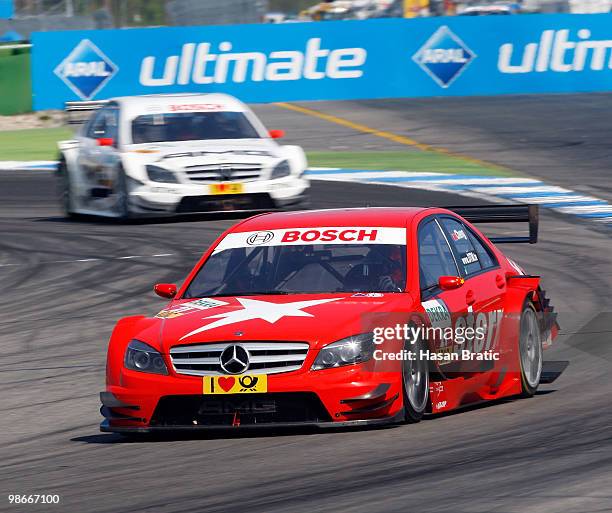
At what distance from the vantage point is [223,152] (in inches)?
697

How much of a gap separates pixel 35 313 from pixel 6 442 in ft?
14.7

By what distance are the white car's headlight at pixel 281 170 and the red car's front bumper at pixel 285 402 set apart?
10.1 meters

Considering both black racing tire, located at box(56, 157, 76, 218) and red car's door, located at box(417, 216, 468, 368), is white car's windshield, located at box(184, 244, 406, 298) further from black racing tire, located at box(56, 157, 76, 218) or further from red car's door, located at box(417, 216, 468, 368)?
black racing tire, located at box(56, 157, 76, 218)

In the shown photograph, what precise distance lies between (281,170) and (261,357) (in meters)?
10.2

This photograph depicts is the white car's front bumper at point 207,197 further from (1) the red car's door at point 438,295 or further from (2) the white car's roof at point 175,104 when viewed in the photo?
(1) the red car's door at point 438,295

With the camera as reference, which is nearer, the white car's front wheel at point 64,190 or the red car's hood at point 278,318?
the red car's hood at point 278,318

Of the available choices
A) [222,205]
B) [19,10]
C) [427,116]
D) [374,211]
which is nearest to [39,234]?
[222,205]

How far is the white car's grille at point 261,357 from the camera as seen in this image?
764 cm

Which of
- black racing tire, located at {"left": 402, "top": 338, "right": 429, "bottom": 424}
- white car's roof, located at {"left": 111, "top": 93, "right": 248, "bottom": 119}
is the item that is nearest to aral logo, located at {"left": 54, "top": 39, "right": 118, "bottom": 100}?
white car's roof, located at {"left": 111, "top": 93, "right": 248, "bottom": 119}

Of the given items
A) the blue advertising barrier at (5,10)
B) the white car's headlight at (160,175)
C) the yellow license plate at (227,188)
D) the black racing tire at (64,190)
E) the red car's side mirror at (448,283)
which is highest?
the blue advertising barrier at (5,10)

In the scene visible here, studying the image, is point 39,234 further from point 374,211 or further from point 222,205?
point 374,211

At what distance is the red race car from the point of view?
7.63 meters

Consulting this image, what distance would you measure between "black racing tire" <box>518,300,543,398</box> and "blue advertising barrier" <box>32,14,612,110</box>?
2175 cm

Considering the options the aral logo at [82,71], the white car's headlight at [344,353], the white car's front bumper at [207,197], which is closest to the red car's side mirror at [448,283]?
the white car's headlight at [344,353]
